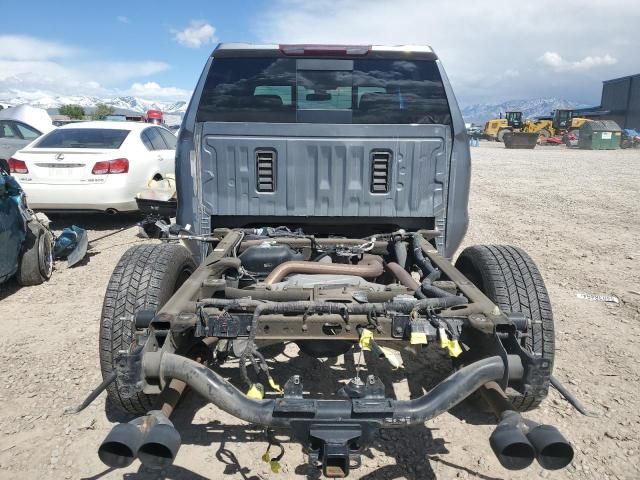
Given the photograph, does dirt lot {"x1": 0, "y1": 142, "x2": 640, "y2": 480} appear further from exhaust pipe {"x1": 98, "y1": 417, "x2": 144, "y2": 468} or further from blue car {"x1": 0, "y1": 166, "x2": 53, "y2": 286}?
exhaust pipe {"x1": 98, "y1": 417, "x2": 144, "y2": 468}

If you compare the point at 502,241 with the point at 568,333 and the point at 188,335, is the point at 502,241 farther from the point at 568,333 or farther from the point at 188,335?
the point at 188,335

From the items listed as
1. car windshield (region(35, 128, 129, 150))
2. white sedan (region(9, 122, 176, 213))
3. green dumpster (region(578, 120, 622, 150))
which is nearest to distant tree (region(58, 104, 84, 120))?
green dumpster (region(578, 120, 622, 150))

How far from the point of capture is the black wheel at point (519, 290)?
285 centimetres

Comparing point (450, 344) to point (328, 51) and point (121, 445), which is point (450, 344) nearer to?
point (121, 445)

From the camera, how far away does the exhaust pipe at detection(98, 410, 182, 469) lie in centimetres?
186

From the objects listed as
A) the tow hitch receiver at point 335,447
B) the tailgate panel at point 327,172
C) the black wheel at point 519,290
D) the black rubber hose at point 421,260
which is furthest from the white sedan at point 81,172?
the tow hitch receiver at point 335,447

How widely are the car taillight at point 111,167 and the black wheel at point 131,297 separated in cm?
486

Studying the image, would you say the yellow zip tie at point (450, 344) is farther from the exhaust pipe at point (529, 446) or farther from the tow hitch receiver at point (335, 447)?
the tow hitch receiver at point (335, 447)

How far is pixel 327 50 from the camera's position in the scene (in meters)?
3.90

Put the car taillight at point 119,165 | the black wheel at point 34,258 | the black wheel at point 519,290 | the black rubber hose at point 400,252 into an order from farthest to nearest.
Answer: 1. the car taillight at point 119,165
2. the black wheel at point 34,258
3. the black rubber hose at point 400,252
4. the black wheel at point 519,290

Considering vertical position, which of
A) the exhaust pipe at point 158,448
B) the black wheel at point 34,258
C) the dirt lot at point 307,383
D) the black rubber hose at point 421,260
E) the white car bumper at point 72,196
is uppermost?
the black rubber hose at point 421,260

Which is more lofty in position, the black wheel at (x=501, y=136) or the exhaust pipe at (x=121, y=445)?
the black wheel at (x=501, y=136)

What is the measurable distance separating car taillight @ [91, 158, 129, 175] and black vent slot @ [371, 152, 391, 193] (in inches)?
207

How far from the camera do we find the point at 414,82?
4043mm
